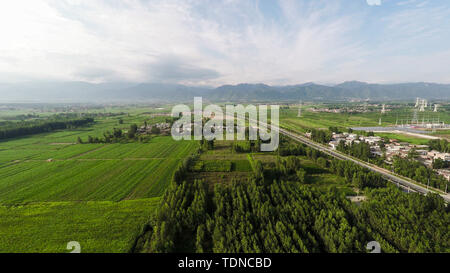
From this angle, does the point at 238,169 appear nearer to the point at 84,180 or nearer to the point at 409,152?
the point at 84,180

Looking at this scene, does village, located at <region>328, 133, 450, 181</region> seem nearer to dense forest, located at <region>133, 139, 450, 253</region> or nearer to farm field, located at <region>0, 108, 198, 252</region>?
dense forest, located at <region>133, 139, 450, 253</region>

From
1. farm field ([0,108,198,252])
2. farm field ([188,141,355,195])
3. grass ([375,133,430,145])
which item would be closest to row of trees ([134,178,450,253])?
farm field ([0,108,198,252])

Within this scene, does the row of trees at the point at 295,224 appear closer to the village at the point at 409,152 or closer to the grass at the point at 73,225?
the grass at the point at 73,225

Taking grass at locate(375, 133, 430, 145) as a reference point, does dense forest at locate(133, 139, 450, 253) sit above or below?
below

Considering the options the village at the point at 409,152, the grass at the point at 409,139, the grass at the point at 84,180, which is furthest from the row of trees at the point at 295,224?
the grass at the point at 409,139

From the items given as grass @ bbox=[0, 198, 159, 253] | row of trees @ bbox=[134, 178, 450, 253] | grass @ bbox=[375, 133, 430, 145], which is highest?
grass @ bbox=[375, 133, 430, 145]

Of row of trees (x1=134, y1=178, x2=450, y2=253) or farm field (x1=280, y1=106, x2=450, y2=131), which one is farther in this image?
farm field (x1=280, y1=106, x2=450, y2=131)

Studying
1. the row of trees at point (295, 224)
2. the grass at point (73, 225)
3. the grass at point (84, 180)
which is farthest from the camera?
the grass at point (84, 180)
